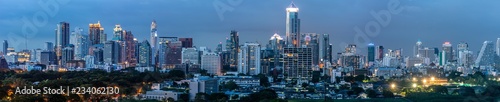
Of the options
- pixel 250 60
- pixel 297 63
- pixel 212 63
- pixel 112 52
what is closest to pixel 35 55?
pixel 112 52

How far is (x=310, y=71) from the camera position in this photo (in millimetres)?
29359

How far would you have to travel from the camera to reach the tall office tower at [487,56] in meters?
45.0

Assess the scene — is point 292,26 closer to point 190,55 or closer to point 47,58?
point 190,55

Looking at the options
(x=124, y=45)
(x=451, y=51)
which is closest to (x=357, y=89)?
(x=124, y=45)

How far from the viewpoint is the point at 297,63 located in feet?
95.6

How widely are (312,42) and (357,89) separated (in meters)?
22.0

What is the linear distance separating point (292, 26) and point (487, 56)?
15.0 meters

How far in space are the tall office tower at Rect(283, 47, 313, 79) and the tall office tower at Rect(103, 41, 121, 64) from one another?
13820mm

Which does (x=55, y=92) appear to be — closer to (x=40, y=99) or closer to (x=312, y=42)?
(x=40, y=99)

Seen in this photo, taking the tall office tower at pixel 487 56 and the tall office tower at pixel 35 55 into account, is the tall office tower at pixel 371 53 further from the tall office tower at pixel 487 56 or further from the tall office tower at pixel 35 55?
the tall office tower at pixel 35 55

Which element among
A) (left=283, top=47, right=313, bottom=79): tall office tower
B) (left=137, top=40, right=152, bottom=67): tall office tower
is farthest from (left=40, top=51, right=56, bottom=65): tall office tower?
(left=283, top=47, right=313, bottom=79): tall office tower

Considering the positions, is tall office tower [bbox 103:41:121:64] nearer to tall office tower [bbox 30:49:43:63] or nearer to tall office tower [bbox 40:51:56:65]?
tall office tower [bbox 40:51:56:65]

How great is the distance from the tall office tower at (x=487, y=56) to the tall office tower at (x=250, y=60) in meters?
21.0

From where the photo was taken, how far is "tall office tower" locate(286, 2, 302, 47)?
4068cm
